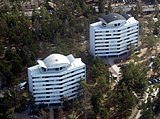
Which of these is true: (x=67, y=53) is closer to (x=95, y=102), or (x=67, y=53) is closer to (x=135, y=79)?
(x=135, y=79)

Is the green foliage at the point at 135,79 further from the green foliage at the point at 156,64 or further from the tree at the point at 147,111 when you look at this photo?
the tree at the point at 147,111

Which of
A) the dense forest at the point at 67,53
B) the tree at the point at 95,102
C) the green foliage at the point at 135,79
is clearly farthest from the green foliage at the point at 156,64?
the tree at the point at 95,102

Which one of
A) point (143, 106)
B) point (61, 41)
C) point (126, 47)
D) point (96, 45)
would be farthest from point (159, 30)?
point (143, 106)

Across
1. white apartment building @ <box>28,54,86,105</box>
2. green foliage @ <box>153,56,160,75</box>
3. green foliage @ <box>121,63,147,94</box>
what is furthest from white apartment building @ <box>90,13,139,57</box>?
white apartment building @ <box>28,54,86,105</box>

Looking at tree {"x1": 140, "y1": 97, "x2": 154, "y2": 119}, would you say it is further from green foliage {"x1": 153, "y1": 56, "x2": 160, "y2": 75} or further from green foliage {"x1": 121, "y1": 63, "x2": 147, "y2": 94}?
green foliage {"x1": 153, "y1": 56, "x2": 160, "y2": 75}

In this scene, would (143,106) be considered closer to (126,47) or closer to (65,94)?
Answer: (65,94)

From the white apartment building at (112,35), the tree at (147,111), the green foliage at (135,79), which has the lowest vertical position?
the tree at (147,111)
